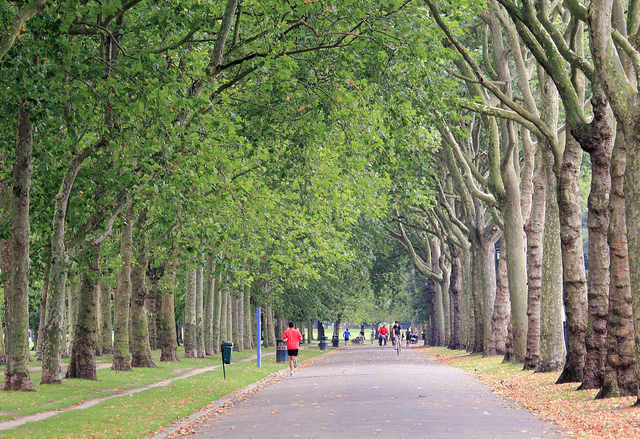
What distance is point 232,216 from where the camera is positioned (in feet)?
73.3

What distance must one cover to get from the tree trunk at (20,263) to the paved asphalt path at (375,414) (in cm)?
473

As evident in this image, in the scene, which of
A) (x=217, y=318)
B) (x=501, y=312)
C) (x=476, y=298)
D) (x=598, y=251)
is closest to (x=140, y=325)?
(x=217, y=318)

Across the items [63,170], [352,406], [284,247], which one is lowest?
[352,406]

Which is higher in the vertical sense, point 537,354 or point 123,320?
point 123,320

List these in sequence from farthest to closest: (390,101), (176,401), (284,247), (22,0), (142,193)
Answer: (284,247), (142,193), (390,101), (176,401), (22,0)

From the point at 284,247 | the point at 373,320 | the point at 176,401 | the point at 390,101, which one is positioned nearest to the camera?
the point at 176,401

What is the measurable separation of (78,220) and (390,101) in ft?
31.8

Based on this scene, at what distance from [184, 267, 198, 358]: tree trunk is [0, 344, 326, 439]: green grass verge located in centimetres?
882

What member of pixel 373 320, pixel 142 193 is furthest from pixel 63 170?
pixel 373 320

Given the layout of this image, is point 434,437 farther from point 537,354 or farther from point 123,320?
point 123,320

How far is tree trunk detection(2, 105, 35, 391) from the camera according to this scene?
15.8 meters

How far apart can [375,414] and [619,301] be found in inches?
172

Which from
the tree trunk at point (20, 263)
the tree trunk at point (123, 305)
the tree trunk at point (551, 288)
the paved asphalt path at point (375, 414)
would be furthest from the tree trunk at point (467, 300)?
the tree trunk at point (20, 263)

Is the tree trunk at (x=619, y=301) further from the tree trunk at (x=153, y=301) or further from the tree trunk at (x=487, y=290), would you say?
the tree trunk at (x=153, y=301)
